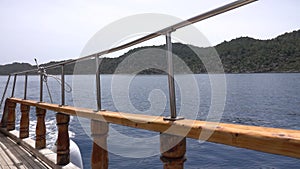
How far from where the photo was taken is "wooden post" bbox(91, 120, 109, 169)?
2447 mm

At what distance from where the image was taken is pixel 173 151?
1623mm

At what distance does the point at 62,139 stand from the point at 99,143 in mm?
930

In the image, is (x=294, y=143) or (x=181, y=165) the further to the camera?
(x=181, y=165)

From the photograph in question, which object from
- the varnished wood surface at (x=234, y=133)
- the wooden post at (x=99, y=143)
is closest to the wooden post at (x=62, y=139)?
the wooden post at (x=99, y=143)

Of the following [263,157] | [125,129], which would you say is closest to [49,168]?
[263,157]

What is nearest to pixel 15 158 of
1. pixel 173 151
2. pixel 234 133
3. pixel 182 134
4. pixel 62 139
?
pixel 62 139

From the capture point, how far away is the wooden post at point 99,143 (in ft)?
8.03

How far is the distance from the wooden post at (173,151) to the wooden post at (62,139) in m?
1.81

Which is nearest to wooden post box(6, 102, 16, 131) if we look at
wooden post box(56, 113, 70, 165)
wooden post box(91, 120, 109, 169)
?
wooden post box(56, 113, 70, 165)

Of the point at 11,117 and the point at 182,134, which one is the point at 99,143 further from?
the point at 11,117

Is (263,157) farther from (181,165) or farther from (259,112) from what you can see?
(259,112)

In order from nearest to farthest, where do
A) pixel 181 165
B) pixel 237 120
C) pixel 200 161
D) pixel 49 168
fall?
pixel 181 165
pixel 49 168
pixel 200 161
pixel 237 120

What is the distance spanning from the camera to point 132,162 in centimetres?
984

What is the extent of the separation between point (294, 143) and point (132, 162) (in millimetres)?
9226
